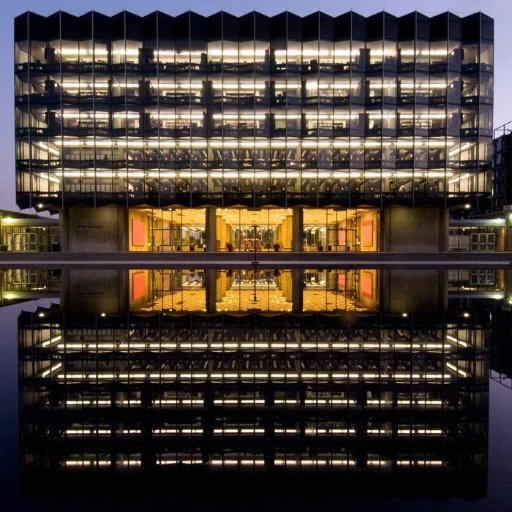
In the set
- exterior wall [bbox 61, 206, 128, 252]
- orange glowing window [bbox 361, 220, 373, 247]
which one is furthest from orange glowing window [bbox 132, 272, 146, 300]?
orange glowing window [bbox 361, 220, 373, 247]

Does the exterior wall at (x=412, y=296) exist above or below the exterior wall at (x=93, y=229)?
below

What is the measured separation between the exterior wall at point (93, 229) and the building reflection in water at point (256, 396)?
3765cm

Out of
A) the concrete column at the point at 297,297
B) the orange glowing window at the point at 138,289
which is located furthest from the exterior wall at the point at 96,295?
the concrete column at the point at 297,297

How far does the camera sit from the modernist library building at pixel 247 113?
45875mm

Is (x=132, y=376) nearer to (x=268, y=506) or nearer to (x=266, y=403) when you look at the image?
(x=266, y=403)

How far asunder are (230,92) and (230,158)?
711 centimetres

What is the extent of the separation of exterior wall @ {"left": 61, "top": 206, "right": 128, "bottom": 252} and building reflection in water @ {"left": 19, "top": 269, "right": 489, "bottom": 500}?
3765 centimetres

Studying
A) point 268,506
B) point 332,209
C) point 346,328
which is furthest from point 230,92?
point 268,506

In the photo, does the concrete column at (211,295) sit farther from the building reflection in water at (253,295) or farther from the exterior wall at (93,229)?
the exterior wall at (93,229)

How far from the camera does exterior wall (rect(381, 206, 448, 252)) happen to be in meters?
47.4

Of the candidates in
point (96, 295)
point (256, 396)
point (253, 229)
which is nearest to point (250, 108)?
point (253, 229)

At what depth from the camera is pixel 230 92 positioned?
152ft

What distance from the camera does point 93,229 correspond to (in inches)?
1857

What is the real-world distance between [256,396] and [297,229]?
1706 inches
